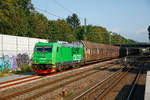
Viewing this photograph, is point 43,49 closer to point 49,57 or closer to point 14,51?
point 49,57

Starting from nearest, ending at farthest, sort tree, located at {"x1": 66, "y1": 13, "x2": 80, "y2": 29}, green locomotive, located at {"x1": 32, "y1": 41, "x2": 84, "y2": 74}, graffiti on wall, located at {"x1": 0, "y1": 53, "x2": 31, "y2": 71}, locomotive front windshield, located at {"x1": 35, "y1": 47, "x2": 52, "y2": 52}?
green locomotive, located at {"x1": 32, "y1": 41, "x2": 84, "y2": 74} < locomotive front windshield, located at {"x1": 35, "y1": 47, "x2": 52, "y2": 52} < graffiti on wall, located at {"x1": 0, "y1": 53, "x2": 31, "y2": 71} < tree, located at {"x1": 66, "y1": 13, "x2": 80, "y2": 29}

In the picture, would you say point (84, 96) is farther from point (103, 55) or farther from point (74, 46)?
point (103, 55)

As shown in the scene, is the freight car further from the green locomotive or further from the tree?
the tree

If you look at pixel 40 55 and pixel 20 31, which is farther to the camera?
pixel 20 31

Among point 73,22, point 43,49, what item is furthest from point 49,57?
point 73,22

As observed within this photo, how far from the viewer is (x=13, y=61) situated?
20.5m

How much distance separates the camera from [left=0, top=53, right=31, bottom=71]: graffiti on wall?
19.2 metres

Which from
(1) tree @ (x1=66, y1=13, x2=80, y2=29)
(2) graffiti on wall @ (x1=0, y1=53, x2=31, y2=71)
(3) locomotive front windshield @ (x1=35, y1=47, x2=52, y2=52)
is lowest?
(2) graffiti on wall @ (x1=0, y1=53, x2=31, y2=71)

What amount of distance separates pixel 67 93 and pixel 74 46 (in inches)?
440

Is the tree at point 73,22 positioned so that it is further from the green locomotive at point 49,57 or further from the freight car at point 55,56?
the green locomotive at point 49,57

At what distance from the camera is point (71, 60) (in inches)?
776

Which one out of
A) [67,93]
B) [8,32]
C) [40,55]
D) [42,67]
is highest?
[8,32]

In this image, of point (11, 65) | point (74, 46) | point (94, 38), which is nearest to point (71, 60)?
point (74, 46)

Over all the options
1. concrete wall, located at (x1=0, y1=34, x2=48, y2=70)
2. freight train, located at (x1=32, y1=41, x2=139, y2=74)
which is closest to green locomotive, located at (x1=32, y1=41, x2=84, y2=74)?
freight train, located at (x1=32, y1=41, x2=139, y2=74)
